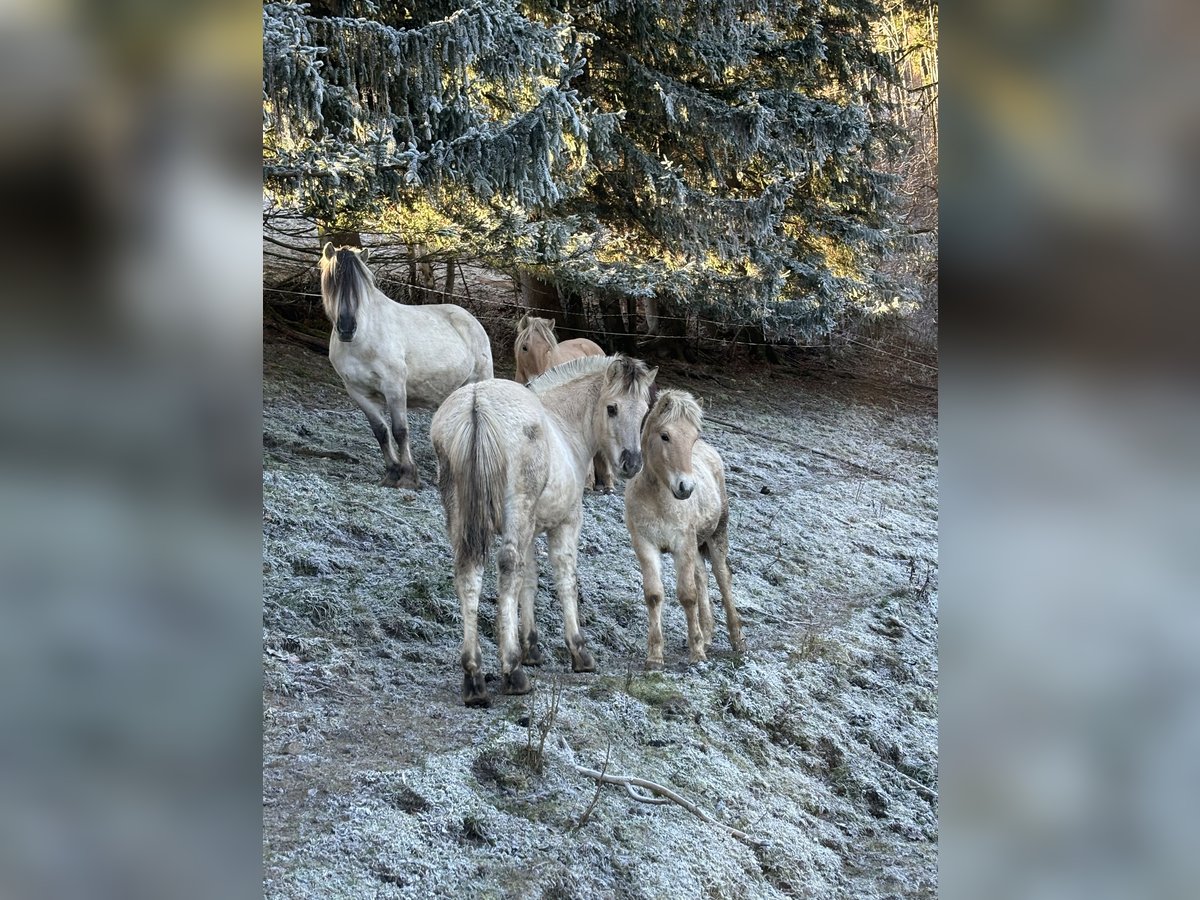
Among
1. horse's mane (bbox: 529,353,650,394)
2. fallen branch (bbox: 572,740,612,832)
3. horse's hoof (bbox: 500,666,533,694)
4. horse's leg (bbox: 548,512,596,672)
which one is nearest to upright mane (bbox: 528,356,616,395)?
horse's mane (bbox: 529,353,650,394)

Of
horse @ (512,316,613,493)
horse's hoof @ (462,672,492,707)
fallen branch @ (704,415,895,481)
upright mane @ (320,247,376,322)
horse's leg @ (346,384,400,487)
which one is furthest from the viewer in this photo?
fallen branch @ (704,415,895,481)

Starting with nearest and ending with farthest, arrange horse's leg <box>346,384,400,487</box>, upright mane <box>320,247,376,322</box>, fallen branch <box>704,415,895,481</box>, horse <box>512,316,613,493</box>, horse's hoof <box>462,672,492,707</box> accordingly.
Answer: horse's hoof <box>462,672,492,707</box> < upright mane <box>320,247,376,322</box> < horse's leg <box>346,384,400,487</box> < horse <box>512,316,613,493</box> < fallen branch <box>704,415,895,481</box>

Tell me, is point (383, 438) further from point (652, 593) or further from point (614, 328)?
point (652, 593)

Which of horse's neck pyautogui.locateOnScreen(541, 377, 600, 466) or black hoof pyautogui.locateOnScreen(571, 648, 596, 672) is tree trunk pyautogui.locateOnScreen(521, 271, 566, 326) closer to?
horse's neck pyautogui.locateOnScreen(541, 377, 600, 466)

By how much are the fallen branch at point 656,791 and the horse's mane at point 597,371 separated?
3.22ft

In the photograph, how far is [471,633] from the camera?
2656 millimetres

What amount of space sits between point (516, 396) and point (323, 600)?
0.71 m

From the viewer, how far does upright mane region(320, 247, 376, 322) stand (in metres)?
2.77

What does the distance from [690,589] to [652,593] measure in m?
0.10

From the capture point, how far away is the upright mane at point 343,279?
277 cm

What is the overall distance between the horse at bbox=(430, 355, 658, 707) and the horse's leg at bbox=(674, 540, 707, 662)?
0.29 metres

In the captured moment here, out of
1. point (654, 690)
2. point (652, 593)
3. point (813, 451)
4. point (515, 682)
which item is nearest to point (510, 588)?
point (515, 682)
